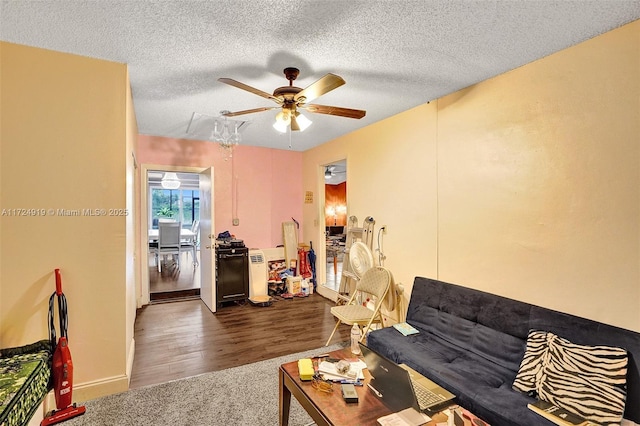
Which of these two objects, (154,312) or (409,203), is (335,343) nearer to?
(409,203)

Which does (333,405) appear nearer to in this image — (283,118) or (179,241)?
(283,118)

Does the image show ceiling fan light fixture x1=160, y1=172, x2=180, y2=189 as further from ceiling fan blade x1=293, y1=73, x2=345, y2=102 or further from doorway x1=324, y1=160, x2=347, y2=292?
ceiling fan blade x1=293, y1=73, x2=345, y2=102

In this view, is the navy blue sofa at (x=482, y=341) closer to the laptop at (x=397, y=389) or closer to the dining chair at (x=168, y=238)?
the laptop at (x=397, y=389)

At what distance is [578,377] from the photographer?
1.71 metres

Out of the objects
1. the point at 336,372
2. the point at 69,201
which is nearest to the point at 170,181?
the point at 69,201

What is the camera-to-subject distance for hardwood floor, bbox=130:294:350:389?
286cm

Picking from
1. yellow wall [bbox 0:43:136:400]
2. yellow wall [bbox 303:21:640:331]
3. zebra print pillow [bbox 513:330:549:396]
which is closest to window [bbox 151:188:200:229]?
yellow wall [bbox 0:43:136:400]

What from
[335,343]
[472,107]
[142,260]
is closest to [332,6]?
[472,107]

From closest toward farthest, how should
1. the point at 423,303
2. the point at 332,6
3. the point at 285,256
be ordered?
the point at 332,6 < the point at 423,303 < the point at 285,256

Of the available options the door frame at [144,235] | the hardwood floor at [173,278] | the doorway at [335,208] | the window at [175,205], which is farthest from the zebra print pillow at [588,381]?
the window at [175,205]

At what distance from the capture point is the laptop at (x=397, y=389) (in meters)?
1.45

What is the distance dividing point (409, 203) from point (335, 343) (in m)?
1.78

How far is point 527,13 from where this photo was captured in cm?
177

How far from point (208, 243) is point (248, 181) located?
1398mm
